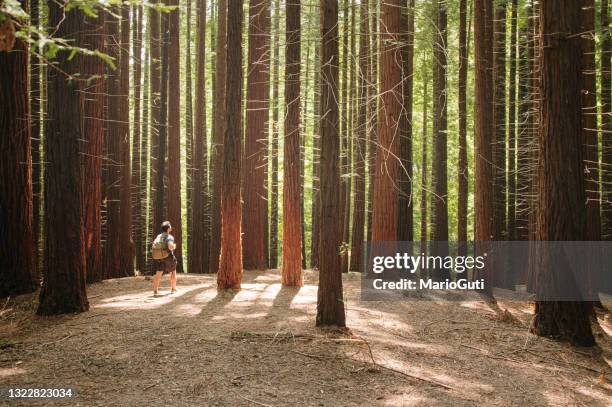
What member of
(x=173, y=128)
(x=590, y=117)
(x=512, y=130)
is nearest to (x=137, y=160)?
(x=173, y=128)

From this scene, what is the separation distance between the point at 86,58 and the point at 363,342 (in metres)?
8.28

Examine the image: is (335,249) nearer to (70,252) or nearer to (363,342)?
(363,342)

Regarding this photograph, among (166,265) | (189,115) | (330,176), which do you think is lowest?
(166,265)

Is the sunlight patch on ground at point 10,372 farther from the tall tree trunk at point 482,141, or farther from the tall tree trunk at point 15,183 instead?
the tall tree trunk at point 482,141

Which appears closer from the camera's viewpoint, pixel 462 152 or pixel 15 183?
pixel 15 183

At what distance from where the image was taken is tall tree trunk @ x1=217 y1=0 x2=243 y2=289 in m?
10.4

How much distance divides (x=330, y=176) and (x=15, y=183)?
740 centimetres

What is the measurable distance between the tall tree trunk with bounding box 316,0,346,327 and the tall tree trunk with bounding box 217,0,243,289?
351cm

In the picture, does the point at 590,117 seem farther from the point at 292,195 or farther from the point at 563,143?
the point at 292,195

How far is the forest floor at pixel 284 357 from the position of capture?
544 centimetres

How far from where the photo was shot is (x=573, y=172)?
26.8 ft

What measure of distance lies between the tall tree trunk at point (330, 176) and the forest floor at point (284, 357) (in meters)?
0.60

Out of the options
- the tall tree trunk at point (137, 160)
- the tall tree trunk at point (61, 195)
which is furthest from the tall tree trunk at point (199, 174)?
the tall tree trunk at point (61, 195)

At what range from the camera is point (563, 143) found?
816cm
